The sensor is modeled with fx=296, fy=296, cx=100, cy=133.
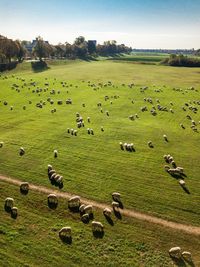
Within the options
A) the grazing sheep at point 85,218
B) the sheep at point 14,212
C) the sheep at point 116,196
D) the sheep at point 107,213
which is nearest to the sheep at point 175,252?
Result: the sheep at point 107,213

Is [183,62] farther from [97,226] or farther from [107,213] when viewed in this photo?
[97,226]

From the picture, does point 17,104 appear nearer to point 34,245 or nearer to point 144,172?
point 144,172

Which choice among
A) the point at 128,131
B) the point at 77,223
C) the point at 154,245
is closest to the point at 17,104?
the point at 128,131

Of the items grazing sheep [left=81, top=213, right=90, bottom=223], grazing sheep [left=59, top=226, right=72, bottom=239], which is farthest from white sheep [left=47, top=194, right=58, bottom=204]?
grazing sheep [left=59, top=226, right=72, bottom=239]

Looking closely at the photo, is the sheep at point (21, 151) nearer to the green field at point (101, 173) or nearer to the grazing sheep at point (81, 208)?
the green field at point (101, 173)

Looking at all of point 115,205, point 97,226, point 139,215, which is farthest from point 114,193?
point 97,226

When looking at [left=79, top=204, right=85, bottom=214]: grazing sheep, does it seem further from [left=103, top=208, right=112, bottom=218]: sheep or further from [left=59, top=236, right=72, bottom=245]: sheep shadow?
[left=59, top=236, right=72, bottom=245]: sheep shadow
